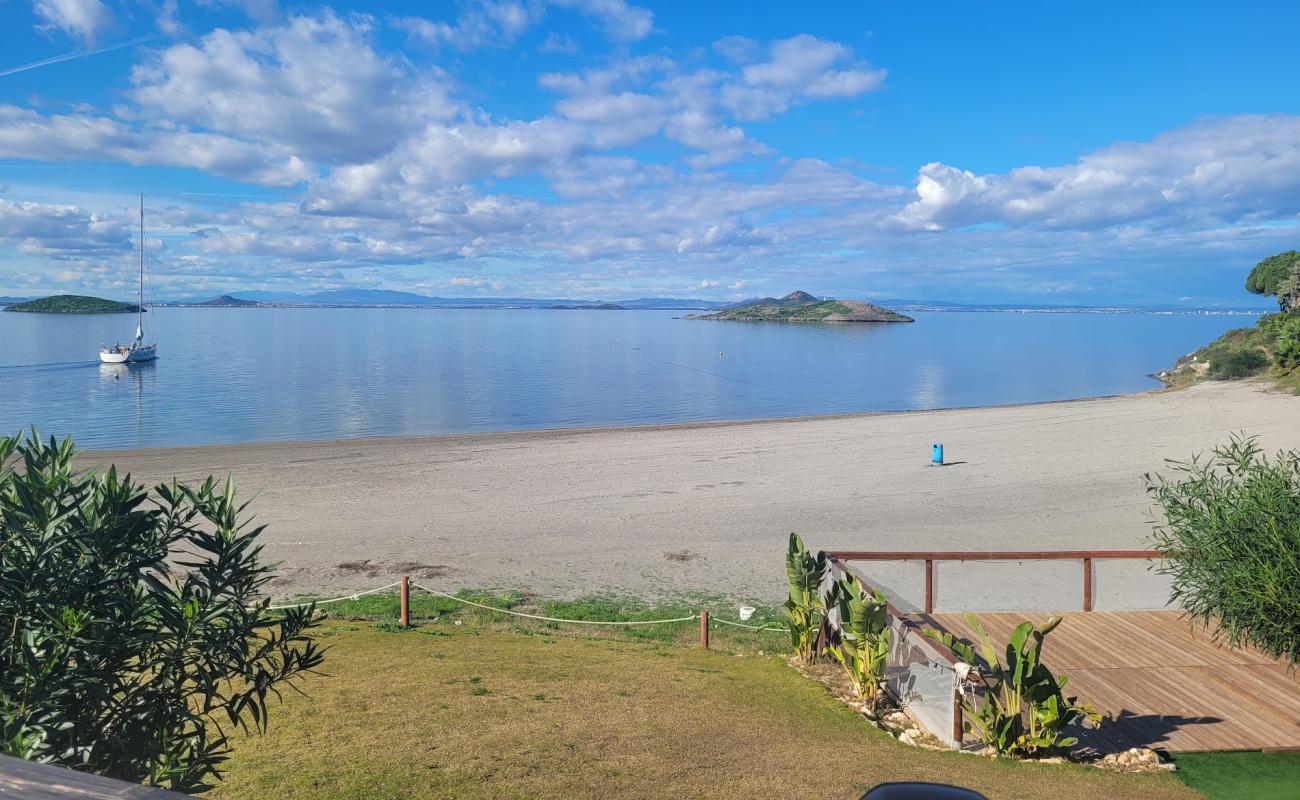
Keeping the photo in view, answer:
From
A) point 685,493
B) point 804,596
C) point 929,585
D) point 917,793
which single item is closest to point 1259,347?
point 685,493

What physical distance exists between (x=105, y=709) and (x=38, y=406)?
56.4 metres

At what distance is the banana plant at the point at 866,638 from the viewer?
913 cm

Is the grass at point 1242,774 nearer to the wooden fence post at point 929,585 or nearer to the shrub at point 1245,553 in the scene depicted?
the shrub at point 1245,553

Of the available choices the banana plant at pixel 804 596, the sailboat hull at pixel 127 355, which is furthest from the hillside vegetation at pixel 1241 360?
the sailboat hull at pixel 127 355

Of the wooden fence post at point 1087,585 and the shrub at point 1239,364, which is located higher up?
the shrub at point 1239,364

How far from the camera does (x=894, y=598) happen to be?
12148mm

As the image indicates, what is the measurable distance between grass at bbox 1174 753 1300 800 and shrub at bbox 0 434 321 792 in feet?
24.7

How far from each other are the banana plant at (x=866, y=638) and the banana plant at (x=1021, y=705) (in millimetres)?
1161

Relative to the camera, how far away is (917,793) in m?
2.47

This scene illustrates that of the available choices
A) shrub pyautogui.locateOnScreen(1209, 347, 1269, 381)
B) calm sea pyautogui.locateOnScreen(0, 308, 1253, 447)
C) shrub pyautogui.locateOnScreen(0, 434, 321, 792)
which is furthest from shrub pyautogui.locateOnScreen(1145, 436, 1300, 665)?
shrub pyautogui.locateOnScreen(1209, 347, 1269, 381)

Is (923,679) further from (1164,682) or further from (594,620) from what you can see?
(594,620)

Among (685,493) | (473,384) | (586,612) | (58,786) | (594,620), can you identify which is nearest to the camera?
(58,786)

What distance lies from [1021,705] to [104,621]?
289 inches

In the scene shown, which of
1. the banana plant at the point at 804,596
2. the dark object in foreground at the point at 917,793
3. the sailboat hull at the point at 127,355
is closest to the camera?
the dark object in foreground at the point at 917,793
